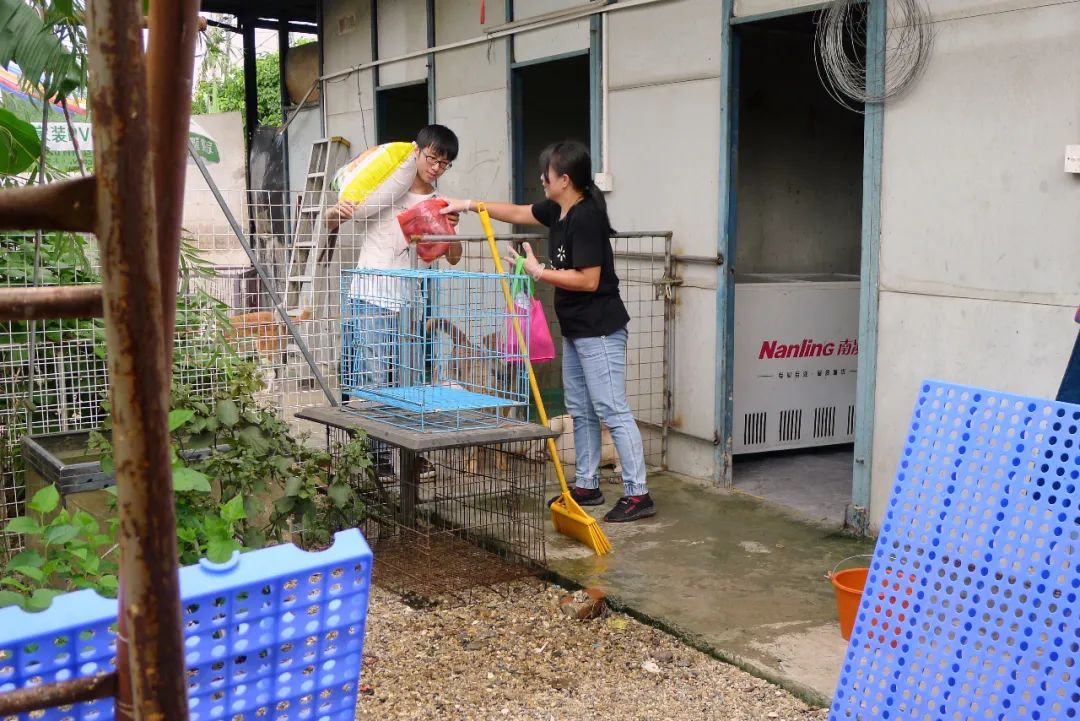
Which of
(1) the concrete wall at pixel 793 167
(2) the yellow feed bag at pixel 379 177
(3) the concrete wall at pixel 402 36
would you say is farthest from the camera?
(3) the concrete wall at pixel 402 36

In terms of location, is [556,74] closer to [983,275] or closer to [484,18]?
[484,18]

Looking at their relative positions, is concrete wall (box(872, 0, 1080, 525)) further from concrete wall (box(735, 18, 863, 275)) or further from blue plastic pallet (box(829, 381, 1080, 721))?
concrete wall (box(735, 18, 863, 275))

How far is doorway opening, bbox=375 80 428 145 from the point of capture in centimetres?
923

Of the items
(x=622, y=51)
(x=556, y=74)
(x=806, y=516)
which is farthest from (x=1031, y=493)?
(x=556, y=74)

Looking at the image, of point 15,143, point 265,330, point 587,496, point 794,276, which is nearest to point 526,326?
point 587,496

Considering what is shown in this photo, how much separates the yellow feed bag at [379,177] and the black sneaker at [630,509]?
1862 mm

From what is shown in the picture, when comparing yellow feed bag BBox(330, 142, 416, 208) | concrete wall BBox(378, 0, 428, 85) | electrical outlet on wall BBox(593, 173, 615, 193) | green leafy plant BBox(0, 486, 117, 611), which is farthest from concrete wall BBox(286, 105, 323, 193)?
green leafy plant BBox(0, 486, 117, 611)

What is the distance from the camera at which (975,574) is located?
2.09 meters

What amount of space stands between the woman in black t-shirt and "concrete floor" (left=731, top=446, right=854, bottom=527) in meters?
0.80

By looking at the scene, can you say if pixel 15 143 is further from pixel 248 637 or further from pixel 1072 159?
pixel 1072 159

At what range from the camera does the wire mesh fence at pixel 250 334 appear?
12.9ft

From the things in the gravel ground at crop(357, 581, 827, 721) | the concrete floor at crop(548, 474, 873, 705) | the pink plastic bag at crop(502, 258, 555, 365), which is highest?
the pink plastic bag at crop(502, 258, 555, 365)

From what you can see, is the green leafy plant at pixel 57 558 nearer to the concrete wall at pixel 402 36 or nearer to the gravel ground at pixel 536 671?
the gravel ground at pixel 536 671

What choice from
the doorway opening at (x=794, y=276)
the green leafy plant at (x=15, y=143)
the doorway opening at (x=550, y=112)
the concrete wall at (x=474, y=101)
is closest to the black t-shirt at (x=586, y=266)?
the doorway opening at (x=794, y=276)
